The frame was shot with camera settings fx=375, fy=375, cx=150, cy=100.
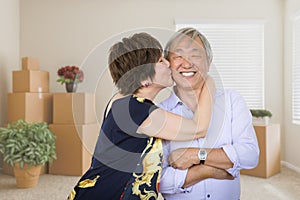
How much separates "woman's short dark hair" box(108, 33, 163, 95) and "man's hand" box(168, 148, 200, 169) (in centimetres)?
27

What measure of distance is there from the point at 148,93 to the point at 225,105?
0.32m

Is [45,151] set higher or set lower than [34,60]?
lower

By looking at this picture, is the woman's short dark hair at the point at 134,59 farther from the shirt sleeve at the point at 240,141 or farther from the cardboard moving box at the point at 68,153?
the cardboard moving box at the point at 68,153

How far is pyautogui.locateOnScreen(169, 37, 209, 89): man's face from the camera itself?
1258mm

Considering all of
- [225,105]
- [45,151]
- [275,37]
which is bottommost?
[45,151]

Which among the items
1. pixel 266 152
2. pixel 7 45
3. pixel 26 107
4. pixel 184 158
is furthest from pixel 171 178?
pixel 7 45

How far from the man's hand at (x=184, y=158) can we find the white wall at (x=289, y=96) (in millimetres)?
3852

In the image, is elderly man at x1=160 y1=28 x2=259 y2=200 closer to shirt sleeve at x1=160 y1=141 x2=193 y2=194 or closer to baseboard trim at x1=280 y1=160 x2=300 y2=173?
shirt sleeve at x1=160 y1=141 x2=193 y2=194

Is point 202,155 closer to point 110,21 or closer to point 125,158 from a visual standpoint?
point 125,158

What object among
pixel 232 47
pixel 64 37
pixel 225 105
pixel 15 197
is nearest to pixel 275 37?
pixel 232 47

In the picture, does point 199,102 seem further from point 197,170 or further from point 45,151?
point 45,151

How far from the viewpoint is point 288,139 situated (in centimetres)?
504

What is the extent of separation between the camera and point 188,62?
1295 mm

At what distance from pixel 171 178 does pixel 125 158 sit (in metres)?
0.19
